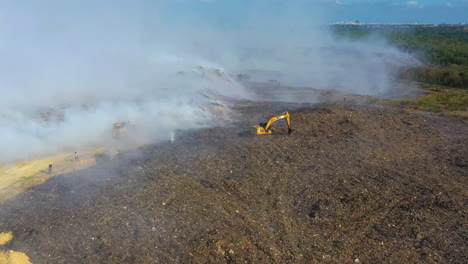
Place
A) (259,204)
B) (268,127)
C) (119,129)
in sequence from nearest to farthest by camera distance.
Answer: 1. (259,204)
2. (119,129)
3. (268,127)

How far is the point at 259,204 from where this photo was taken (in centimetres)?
868

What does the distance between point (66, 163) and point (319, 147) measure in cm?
795

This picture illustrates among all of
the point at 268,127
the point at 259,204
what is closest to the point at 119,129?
the point at 268,127

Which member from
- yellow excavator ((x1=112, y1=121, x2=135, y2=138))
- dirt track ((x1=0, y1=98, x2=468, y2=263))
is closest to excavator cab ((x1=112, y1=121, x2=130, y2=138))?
yellow excavator ((x1=112, y1=121, x2=135, y2=138))

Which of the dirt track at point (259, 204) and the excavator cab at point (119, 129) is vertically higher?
the excavator cab at point (119, 129)

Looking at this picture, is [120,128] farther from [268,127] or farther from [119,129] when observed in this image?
[268,127]

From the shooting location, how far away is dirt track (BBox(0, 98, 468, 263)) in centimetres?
684

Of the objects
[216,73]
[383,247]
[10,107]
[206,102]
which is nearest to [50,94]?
[10,107]

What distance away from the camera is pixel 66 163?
11148mm

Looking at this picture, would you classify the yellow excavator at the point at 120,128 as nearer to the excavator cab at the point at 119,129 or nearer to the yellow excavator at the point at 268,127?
the excavator cab at the point at 119,129

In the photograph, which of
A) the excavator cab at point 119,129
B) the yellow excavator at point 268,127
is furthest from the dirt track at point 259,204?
the excavator cab at point 119,129

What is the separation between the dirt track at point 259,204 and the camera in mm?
6844

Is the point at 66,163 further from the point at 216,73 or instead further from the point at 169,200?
the point at 216,73

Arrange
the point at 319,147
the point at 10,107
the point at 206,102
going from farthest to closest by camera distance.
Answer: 1. the point at 206,102
2. the point at 10,107
3. the point at 319,147
